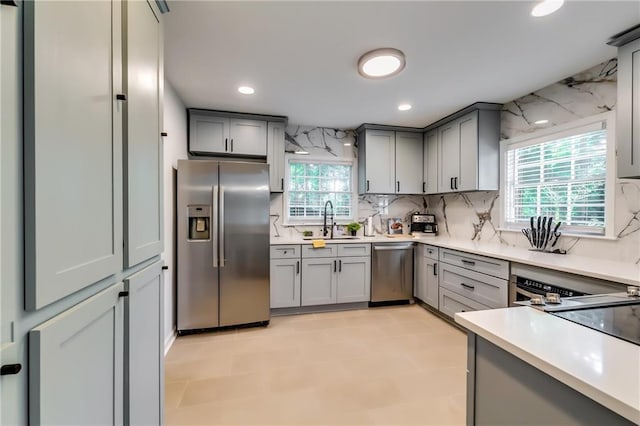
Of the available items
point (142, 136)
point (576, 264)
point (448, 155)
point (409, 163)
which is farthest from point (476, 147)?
point (142, 136)

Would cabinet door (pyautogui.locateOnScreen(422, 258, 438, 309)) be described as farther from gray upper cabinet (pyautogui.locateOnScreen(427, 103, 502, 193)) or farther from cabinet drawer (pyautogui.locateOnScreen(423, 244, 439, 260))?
gray upper cabinet (pyautogui.locateOnScreen(427, 103, 502, 193))

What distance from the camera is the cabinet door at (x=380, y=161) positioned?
4.02m

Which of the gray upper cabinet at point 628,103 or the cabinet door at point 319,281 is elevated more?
the gray upper cabinet at point 628,103

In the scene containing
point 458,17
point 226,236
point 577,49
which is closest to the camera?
point 458,17

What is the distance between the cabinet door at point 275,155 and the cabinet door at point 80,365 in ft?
8.88

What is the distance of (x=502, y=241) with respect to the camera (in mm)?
3262

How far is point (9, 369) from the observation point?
0.54 metres

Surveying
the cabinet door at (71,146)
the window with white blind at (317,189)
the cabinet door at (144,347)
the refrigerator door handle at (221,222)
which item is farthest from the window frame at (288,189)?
the cabinet door at (71,146)

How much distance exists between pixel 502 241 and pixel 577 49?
6.52 ft

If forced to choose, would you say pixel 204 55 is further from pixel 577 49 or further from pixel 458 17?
pixel 577 49

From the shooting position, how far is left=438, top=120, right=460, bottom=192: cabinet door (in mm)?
3545

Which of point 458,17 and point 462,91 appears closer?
point 458,17

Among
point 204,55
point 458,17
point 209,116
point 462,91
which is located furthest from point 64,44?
point 462,91

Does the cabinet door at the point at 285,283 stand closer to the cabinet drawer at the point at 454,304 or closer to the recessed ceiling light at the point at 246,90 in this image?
the cabinet drawer at the point at 454,304
